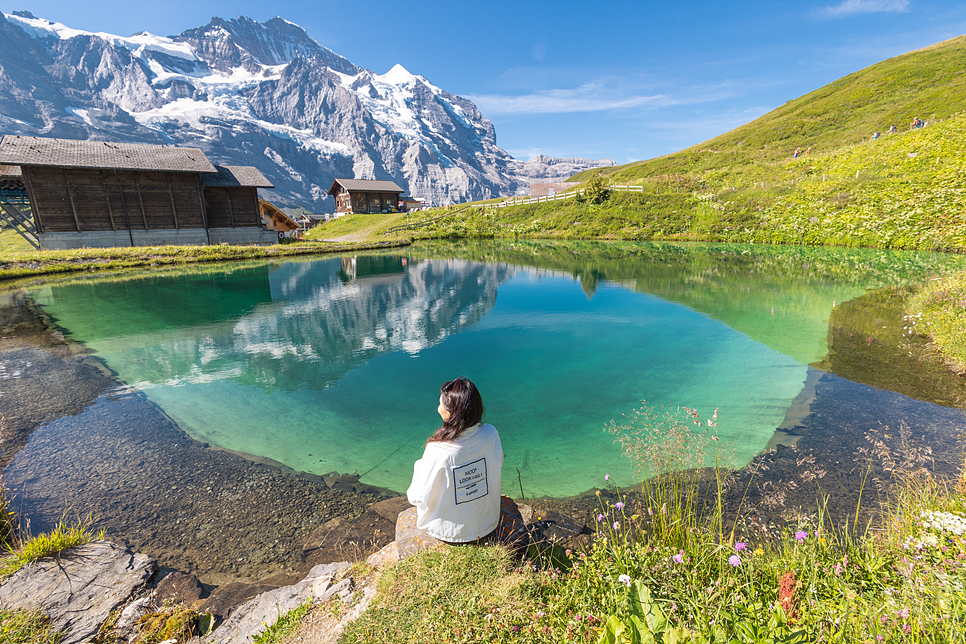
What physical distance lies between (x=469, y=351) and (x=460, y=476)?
8.44 metres

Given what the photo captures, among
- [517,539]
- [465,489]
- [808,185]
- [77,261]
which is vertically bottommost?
[517,539]

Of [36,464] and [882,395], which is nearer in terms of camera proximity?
[36,464]

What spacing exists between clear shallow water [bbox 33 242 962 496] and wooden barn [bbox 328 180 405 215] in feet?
149

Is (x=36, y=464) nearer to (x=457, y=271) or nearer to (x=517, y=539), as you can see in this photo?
(x=517, y=539)

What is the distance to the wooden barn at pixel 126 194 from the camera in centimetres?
3092

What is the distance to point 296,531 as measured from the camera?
200 inches

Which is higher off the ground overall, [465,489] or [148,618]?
[465,489]

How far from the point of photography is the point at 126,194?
112 feet

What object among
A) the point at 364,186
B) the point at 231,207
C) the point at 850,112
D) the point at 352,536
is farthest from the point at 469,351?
the point at 850,112

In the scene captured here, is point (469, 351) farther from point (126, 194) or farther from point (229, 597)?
point (126, 194)

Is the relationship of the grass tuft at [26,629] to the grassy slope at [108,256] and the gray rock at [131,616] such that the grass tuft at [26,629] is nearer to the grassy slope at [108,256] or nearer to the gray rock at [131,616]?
the gray rock at [131,616]

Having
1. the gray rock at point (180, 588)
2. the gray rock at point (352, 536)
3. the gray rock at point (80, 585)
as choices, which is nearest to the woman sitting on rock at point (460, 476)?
the gray rock at point (352, 536)

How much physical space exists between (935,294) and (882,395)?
8725 millimetres

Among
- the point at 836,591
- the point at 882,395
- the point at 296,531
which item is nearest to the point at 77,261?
the point at 296,531
